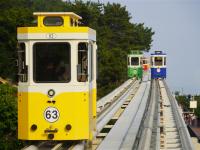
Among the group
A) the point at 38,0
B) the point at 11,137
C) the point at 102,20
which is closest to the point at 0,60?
the point at 11,137

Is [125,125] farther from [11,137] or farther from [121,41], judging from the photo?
[121,41]

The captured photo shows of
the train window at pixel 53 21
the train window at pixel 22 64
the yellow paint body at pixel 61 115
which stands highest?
the train window at pixel 53 21

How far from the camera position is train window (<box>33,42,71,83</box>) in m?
15.1

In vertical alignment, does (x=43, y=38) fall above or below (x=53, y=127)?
above

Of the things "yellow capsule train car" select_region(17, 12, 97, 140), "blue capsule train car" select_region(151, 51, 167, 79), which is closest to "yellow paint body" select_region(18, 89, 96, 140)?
"yellow capsule train car" select_region(17, 12, 97, 140)

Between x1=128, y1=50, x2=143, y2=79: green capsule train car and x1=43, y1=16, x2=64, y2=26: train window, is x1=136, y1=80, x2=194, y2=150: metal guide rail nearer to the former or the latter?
x1=43, y1=16, x2=64, y2=26: train window

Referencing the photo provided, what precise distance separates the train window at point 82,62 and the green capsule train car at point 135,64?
4392 centimetres

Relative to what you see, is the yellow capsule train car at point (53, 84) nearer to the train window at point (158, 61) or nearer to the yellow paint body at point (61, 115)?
the yellow paint body at point (61, 115)

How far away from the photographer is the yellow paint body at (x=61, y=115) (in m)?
15.0

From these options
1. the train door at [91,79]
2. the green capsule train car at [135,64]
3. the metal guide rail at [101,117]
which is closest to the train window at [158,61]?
the green capsule train car at [135,64]

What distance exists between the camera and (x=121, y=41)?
4080 inches

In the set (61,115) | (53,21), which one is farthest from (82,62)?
(61,115)

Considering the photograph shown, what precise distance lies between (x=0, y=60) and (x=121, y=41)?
51.9m

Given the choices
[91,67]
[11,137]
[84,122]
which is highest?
[91,67]
